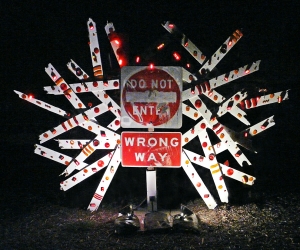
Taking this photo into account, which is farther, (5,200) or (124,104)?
(5,200)

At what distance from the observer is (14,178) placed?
743 cm

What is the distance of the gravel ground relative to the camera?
4.66 meters

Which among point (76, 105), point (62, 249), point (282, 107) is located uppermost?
point (282, 107)

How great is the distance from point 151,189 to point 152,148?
62 cm

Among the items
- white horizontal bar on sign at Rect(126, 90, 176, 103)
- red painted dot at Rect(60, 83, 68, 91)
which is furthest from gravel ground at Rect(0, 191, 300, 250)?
red painted dot at Rect(60, 83, 68, 91)

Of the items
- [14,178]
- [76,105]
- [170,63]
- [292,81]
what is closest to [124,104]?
[76,105]

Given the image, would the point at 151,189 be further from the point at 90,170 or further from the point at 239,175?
the point at 239,175

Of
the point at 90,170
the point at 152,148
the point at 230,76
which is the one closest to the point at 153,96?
the point at 152,148

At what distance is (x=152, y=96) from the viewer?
17.1 feet

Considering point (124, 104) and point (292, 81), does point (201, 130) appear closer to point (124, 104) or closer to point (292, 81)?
point (124, 104)

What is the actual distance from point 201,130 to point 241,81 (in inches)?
80.2

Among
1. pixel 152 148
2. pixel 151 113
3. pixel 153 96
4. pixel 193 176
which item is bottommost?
pixel 193 176

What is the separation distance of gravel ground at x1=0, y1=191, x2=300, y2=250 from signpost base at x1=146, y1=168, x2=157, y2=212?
562mm

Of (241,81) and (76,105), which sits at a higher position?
(241,81)
